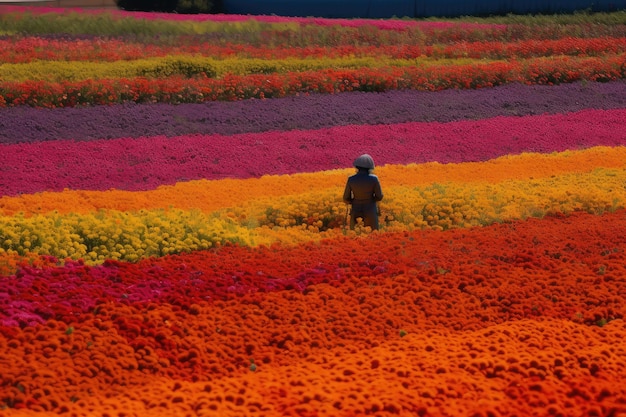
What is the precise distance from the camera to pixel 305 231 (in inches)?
481

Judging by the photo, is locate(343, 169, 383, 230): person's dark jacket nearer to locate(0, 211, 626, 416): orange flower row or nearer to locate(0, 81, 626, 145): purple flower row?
locate(0, 211, 626, 416): orange flower row

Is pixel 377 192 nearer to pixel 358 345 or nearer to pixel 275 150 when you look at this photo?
pixel 358 345

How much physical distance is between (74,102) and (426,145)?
696 cm

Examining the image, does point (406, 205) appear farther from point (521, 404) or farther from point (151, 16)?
point (151, 16)

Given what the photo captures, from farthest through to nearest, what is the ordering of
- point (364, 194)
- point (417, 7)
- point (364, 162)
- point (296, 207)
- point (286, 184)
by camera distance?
point (417, 7)
point (286, 184)
point (296, 207)
point (364, 162)
point (364, 194)

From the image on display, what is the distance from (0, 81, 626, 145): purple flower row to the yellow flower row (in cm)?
305

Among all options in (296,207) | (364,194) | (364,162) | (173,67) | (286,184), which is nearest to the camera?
(364,194)

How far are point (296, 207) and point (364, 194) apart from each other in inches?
43.2

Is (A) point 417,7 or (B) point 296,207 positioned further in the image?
(A) point 417,7

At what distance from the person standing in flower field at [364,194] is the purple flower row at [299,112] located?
722 centimetres

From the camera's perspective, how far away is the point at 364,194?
39.5ft

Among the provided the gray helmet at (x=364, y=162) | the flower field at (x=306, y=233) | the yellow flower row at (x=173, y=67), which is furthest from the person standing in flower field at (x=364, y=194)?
the yellow flower row at (x=173, y=67)

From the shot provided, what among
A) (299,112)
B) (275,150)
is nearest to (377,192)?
(275,150)

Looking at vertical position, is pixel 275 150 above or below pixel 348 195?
below
